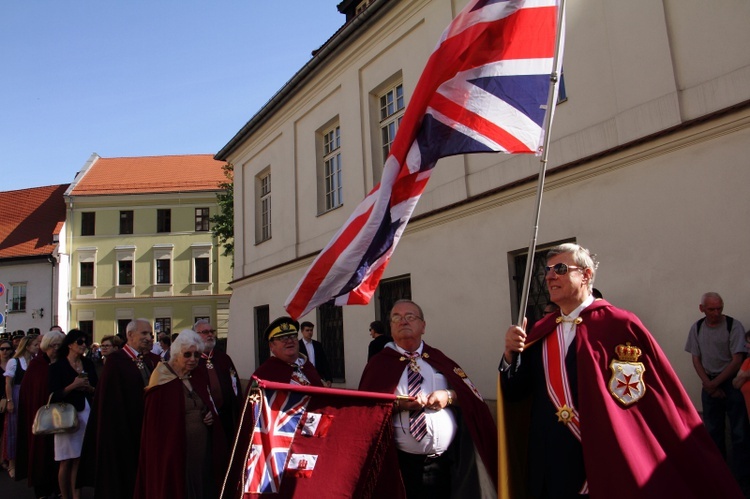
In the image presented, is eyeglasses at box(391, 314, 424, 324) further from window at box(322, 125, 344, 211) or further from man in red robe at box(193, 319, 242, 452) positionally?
window at box(322, 125, 344, 211)

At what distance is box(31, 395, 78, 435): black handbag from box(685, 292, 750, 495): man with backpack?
6403 millimetres

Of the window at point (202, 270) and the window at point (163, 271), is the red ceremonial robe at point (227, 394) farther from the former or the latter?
the window at point (163, 271)

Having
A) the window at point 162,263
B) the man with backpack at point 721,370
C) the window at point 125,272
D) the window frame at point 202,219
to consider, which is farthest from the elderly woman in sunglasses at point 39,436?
the window at point 125,272

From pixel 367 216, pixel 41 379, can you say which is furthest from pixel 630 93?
pixel 41 379

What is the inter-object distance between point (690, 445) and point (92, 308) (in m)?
42.6

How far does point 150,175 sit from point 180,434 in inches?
1673

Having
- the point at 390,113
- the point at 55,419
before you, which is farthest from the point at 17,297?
the point at 55,419

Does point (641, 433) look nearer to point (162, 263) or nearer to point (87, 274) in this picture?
point (162, 263)

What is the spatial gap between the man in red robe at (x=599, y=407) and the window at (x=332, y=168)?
37.1 feet

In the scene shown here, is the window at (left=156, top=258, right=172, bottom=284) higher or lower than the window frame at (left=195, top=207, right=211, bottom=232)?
lower

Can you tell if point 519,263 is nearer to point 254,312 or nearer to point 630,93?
point 630,93

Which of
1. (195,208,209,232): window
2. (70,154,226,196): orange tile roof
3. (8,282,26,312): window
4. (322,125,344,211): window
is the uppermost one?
(70,154,226,196): orange tile roof

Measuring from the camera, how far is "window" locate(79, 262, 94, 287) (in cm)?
4091

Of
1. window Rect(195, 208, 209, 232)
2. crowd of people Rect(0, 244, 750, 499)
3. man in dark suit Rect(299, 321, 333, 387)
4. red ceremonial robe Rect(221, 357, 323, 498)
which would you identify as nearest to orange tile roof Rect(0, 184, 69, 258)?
window Rect(195, 208, 209, 232)
